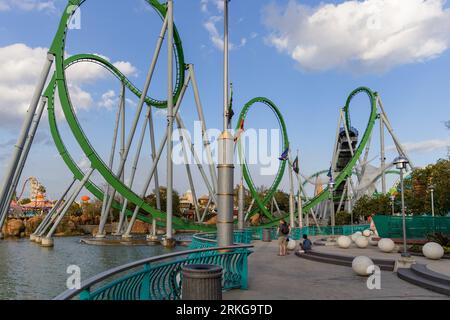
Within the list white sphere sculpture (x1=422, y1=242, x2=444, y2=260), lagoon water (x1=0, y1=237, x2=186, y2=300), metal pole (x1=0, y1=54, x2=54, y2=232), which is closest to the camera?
white sphere sculpture (x1=422, y1=242, x2=444, y2=260)

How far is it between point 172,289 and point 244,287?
86.9 inches

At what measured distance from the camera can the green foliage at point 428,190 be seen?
3344cm

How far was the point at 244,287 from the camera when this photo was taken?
8383 mm

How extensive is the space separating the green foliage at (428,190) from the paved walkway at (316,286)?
26.0m

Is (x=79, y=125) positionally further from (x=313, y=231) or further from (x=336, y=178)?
(x=336, y=178)

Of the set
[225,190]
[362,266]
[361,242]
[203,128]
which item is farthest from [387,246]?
[203,128]

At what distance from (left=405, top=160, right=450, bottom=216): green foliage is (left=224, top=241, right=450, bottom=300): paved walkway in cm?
2597

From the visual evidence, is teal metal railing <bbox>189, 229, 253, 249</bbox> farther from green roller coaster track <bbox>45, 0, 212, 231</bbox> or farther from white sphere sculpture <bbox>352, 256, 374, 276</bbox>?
green roller coaster track <bbox>45, 0, 212, 231</bbox>

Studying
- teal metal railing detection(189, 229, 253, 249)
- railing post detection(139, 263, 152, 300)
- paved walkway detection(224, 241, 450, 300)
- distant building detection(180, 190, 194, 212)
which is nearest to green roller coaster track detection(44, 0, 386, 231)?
teal metal railing detection(189, 229, 253, 249)

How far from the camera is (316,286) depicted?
28.5 ft

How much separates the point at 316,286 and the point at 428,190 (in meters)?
33.2

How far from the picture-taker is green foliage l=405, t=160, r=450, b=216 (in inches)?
1316

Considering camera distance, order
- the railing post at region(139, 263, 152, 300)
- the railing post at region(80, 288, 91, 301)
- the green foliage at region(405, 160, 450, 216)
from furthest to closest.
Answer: the green foliage at region(405, 160, 450, 216)
the railing post at region(139, 263, 152, 300)
the railing post at region(80, 288, 91, 301)
